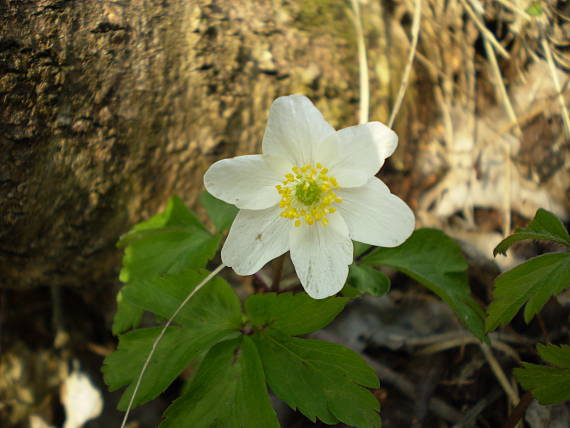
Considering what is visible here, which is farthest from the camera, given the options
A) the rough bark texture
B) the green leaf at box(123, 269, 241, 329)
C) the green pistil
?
the rough bark texture

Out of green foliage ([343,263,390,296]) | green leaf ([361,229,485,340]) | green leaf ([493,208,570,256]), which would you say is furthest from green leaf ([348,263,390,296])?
green leaf ([493,208,570,256])

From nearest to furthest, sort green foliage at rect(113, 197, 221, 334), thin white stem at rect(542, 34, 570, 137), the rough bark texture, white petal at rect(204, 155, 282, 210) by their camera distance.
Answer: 1. white petal at rect(204, 155, 282, 210)
2. the rough bark texture
3. green foliage at rect(113, 197, 221, 334)
4. thin white stem at rect(542, 34, 570, 137)

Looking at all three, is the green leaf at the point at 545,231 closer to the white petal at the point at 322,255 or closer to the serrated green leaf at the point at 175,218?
the white petal at the point at 322,255

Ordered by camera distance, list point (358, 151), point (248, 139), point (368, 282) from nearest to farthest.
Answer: point (358, 151), point (368, 282), point (248, 139)

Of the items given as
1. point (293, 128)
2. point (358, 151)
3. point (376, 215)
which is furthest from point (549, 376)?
point (293, 128)

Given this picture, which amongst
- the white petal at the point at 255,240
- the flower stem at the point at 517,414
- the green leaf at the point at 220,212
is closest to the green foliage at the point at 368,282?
the white petal at the point at 255,240

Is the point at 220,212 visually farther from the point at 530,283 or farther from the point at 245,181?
the point at 530,283

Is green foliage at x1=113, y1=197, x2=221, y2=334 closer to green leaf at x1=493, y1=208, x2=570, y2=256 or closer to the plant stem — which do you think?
green leaf at x1=493, y1=208, x2=570, y2=256

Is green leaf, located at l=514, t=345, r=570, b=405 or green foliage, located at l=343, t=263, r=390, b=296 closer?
green leaf, located at l=514, t=345, r=570, b=405
